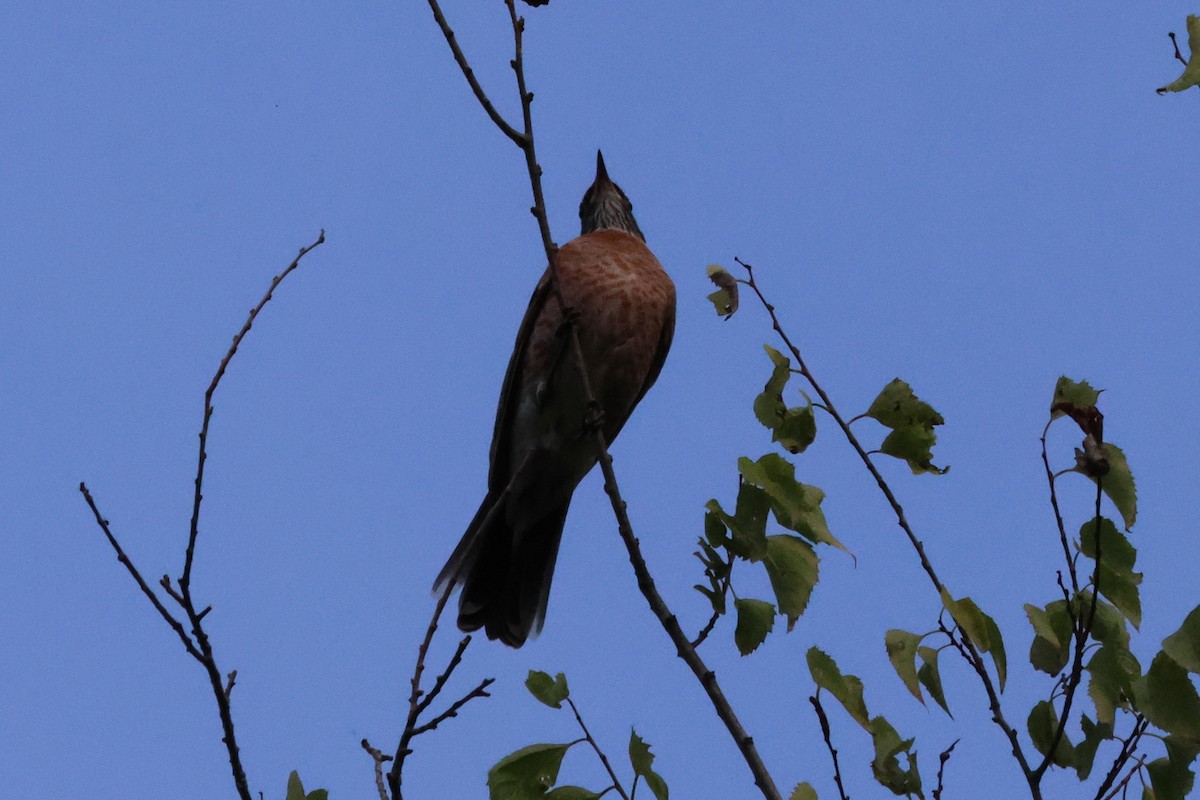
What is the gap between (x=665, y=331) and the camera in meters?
6.62

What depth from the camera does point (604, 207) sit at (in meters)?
7.94

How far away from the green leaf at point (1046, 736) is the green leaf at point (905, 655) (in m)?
0.27

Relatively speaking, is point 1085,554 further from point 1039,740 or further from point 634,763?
point 634,763

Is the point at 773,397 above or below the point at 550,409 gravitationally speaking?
below

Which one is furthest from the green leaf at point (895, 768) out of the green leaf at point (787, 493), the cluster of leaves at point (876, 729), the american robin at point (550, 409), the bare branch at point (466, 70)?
the american robin at point (550, 409)

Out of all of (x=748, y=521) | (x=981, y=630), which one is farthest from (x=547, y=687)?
(x=981, y=630)

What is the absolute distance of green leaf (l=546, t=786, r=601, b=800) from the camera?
3.46 meters

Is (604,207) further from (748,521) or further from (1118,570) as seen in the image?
(1118,570)

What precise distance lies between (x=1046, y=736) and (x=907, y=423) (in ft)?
2.99

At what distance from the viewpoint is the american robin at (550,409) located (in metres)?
6.22

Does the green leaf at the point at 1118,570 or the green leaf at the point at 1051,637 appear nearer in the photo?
the green leaf at the point at 1118,570

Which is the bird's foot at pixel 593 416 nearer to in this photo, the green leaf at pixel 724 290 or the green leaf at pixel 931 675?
the green leaf at pixel 724 290

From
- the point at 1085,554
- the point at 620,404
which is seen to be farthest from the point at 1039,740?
the point at 620,404

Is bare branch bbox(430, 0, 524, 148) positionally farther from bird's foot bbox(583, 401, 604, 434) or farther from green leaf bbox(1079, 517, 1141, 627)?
green leaf bbox(1079, 517, 1141, 627)
